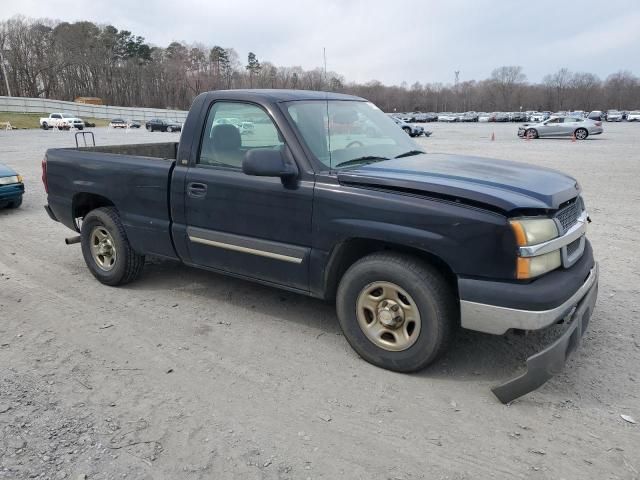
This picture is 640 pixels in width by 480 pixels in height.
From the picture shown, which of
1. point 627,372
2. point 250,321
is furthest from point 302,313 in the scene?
point 627,372

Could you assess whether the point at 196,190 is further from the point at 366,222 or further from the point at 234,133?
the point at 366,222

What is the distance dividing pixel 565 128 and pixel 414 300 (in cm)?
3388

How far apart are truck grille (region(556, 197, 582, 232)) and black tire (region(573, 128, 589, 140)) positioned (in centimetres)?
3229

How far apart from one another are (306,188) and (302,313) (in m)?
1.40

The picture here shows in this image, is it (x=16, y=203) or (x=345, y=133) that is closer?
(x=345, y=133)

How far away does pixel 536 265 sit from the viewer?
3.01 m

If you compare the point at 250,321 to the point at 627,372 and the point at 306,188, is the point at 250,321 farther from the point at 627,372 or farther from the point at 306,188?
the point at 627,372

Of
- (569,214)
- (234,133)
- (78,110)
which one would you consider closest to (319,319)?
(234,133)

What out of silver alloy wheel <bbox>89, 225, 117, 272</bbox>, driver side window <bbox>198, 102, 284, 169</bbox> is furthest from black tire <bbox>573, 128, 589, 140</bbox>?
silver alloy wheel <bbox>89, 225, 117, 272</bbox>

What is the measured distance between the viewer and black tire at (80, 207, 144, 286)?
5012 mm

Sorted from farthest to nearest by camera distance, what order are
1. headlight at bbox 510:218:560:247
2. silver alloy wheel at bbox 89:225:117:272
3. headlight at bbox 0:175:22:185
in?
headlight at bbox 0:175:22:185
silver alloy wheel at bbox 89:225:117:272
headlight at bbox 510:218:560:247

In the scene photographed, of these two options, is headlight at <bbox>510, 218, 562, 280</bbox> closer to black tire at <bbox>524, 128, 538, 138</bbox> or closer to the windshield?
the windshield

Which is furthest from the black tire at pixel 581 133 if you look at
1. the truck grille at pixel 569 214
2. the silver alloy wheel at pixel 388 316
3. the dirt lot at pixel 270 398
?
the silver alloy wheel at pixel 388 316

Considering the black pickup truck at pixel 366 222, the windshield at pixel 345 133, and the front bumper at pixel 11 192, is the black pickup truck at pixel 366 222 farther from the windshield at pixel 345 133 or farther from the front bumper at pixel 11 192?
the front bumper at pixel 11 192
